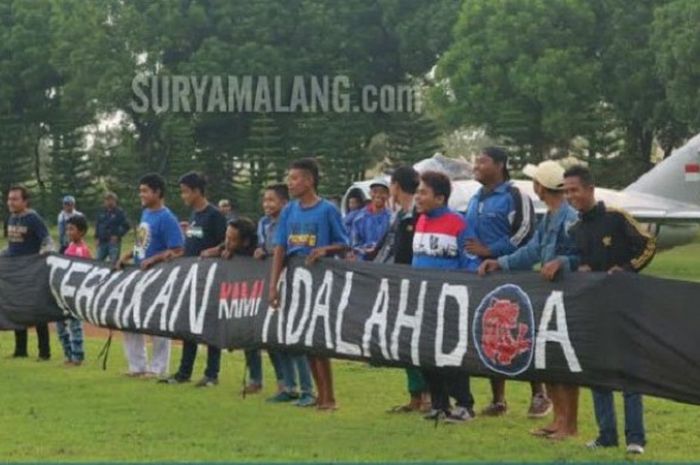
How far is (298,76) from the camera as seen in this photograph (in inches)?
2542

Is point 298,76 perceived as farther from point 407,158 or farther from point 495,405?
point 495,405

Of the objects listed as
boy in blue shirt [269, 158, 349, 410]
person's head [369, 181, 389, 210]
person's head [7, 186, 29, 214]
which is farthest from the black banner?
person's head [369, 181, 389, 210]

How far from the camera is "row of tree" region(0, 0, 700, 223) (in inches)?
2185

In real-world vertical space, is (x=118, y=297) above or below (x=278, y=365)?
above

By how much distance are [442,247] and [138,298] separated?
4.43 meters

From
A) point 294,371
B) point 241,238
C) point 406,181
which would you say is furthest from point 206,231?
point 406,181

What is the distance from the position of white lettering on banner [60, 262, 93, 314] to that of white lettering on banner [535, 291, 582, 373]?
267 inches

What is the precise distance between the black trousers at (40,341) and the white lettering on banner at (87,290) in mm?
919

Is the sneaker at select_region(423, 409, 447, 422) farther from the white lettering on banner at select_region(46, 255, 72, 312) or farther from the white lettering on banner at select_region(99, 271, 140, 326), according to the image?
the white lettering on banner at select_region(46, 255, 72, 312)

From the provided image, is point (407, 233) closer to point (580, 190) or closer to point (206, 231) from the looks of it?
point (580, 190)

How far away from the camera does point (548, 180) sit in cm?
981

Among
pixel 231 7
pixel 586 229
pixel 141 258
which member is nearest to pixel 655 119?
pixel 231 7

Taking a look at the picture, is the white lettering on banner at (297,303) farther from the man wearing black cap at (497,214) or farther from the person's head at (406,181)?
the man wearing black cap at (497,214)

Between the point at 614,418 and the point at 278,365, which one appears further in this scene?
the point at 278,365
